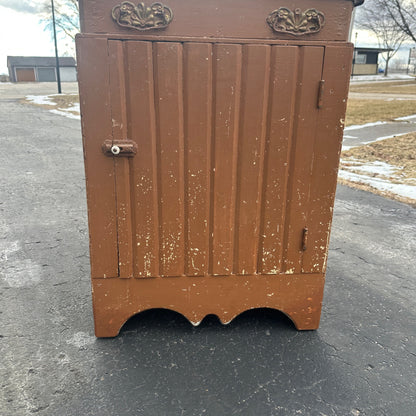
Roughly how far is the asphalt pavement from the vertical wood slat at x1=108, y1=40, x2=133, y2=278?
0.55 meters

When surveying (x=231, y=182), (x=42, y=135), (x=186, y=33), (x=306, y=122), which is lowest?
(x=42, y=135)

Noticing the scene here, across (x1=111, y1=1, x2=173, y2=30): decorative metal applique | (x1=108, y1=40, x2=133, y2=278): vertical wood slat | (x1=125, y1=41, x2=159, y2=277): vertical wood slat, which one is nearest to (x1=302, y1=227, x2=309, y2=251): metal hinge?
(x1=125, y1=41, x2=159, y2=277): vertical wood slat

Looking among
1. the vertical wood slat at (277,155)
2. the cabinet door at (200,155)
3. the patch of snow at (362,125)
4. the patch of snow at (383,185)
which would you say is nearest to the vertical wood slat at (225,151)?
the cabinet door at (200,155)

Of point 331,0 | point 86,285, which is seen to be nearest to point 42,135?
point 86,285

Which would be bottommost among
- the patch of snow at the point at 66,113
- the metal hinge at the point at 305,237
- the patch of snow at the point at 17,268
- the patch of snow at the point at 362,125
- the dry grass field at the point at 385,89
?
the patch of snow at the point at 66,113

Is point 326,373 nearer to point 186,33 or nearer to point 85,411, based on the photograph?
point 85,411

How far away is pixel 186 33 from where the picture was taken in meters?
2.06

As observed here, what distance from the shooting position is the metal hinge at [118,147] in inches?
83.8

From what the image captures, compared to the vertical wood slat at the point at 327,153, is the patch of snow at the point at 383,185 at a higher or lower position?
lower

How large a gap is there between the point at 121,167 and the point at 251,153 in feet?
2.41

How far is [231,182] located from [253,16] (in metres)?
0.89

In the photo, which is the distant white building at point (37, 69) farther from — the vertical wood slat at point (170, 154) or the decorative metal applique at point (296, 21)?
the decorative metal applique at point (296, 21)

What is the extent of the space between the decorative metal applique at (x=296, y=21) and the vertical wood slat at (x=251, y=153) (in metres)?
0.13

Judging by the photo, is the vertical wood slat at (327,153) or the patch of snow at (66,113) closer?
the vertical wood slat at (327,153)
